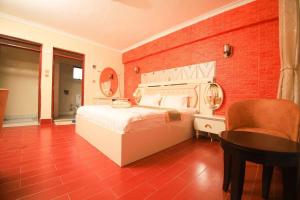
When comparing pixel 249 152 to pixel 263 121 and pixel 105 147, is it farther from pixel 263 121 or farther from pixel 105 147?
pixel 105 147

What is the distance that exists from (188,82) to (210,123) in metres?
1.26

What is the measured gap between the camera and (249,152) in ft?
3.10

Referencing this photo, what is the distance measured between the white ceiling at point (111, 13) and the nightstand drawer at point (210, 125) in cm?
237

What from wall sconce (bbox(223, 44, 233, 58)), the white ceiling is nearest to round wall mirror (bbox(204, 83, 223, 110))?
wall sconce (bbox(223, 44, 233, 58))

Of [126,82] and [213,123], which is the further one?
[126,82]

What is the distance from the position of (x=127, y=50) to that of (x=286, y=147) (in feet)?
18.7

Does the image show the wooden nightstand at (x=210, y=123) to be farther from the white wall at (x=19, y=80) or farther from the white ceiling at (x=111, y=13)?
the white wall at (x=19, y=80)

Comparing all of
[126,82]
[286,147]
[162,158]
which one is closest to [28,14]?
[126,82]

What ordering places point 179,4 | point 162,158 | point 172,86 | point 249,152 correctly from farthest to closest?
point 172,86 < point 179,4 < point 162,158 < point 249,152

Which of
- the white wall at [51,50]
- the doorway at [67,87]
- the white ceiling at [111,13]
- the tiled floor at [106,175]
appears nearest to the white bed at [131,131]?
the tiled floor at [106,175]

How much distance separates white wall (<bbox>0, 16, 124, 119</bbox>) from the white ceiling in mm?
240

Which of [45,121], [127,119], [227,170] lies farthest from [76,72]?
[227,170]

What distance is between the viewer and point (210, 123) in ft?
8.97

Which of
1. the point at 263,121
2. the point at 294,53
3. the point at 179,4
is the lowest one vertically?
the point at 263,121
